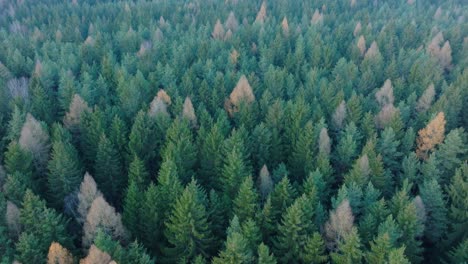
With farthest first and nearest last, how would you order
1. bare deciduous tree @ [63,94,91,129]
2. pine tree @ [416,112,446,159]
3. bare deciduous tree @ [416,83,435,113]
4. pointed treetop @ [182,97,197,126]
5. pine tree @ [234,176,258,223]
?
bare deciduous tree @ [416,83,435,113] → pointed treetop @ [182,97,197,126] → bare deciduous tree @ [63,94,91,129] → pine tree @ [416,112,446,159] → pine tree @ [234,176,258,223]

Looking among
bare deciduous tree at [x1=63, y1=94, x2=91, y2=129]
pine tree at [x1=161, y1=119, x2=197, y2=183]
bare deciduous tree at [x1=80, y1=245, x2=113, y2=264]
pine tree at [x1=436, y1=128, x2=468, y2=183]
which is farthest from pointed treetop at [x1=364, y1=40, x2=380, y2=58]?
bare deciduous tree at [x1=80, y1=245, x2=113, y2=264]

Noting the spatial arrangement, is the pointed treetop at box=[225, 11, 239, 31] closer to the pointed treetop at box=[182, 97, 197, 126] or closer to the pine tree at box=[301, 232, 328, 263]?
the pointed treetop at box=[182, 97, 197, 126]

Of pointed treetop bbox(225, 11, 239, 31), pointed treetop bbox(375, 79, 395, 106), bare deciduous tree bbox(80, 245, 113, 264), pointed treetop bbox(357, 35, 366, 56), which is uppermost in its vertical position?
bare deciduous tree bbox(80, 245, 113, 264)

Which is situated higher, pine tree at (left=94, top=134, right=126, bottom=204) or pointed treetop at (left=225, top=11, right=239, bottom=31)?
pine tree at (left=94, top=134, right=126, bottom=204)

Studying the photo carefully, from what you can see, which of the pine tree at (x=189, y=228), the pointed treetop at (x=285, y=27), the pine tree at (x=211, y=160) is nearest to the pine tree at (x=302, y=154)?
the pine tree at (x=211, y=160)

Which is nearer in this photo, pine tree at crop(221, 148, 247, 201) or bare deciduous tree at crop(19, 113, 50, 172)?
pine tree at crop(221, 148, 247, 201)

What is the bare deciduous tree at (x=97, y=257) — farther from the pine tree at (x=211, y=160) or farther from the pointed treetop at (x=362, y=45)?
the pointed treetop at (x=362, y=45)

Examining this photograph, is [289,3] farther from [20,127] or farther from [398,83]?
[20,127]
